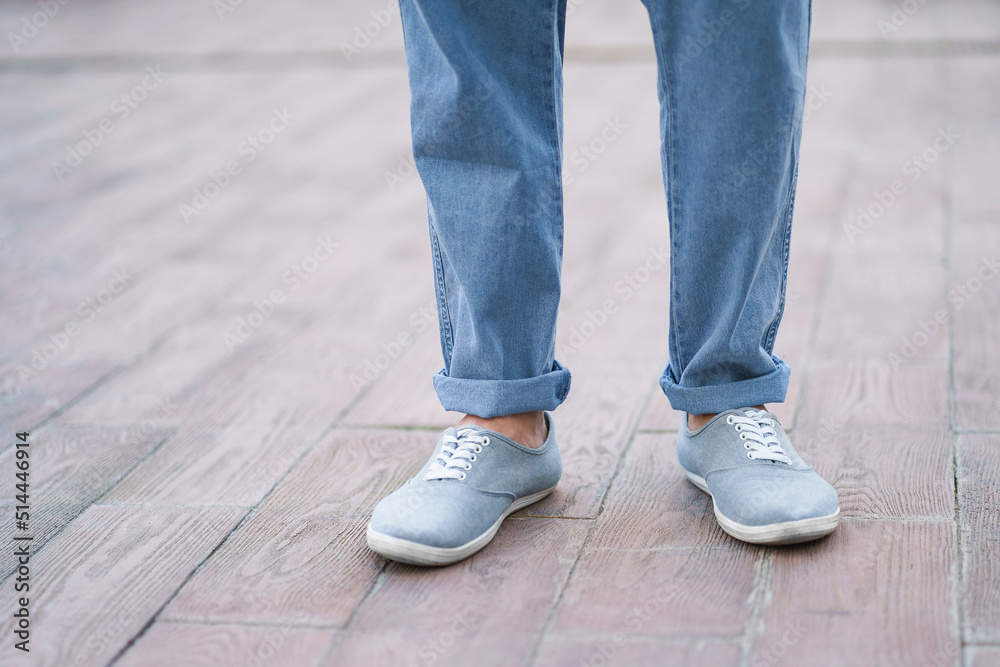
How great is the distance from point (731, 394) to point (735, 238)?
193mm

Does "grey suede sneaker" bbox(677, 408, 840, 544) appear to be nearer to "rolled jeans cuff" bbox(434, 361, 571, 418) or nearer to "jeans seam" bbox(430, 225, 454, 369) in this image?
"rolled jeans cuff" bbox(434, 361, 571, 418)

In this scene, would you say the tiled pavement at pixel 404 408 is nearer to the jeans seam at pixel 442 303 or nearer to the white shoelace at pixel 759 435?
the white shoelace at pixel 759 435

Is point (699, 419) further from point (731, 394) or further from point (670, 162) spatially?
point (670, 162)

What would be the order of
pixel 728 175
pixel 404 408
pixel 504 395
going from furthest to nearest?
pixel 404 408 < pixel 504 395 < pixel 728 175

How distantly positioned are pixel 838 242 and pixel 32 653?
1732 millimetres

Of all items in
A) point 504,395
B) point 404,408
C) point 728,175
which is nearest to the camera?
point 728,175

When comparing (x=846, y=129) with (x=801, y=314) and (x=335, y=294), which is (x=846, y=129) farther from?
(x=335, y=294)

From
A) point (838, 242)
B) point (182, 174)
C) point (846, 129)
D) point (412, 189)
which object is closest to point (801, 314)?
point (838, 242)

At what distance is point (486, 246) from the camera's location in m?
1.08

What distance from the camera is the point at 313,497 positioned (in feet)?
4.08

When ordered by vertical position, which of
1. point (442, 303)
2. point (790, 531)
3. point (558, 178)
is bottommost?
point (790, 531)

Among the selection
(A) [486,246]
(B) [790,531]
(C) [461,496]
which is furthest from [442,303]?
(B) [790,531]

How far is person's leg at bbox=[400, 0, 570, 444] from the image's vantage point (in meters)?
1.04

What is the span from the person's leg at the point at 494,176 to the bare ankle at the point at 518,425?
2cm
